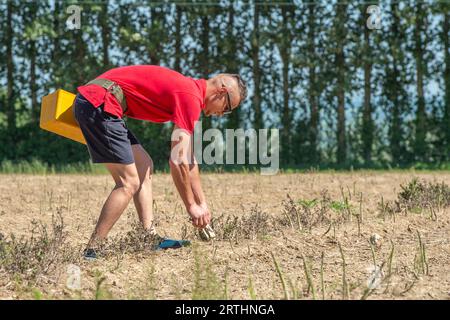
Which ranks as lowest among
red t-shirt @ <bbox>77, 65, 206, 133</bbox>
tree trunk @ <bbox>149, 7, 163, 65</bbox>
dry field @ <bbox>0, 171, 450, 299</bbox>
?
dry field @ <bbox>0, 171, 450, 299</bbox>

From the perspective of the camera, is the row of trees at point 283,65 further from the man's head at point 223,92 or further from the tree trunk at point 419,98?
the man's head at point 223,92

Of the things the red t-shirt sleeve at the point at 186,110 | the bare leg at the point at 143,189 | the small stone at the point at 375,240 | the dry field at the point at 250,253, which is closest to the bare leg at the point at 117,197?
the dry field at the point at 250,253

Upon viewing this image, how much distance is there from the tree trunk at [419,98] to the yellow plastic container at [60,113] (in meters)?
7.66

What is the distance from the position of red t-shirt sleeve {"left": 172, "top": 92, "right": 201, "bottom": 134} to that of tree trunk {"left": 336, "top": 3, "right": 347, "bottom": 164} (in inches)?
288

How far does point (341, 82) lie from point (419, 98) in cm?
130

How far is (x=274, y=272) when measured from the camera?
13.8 ft

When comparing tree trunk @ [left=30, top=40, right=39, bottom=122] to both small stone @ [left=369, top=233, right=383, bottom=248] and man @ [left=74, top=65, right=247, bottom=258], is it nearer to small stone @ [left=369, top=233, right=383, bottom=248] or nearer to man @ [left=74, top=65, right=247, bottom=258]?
man @ [left=74, top=65, right=247, bottom=258]

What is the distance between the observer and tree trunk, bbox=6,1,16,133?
11.5 metres

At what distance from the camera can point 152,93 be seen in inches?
174

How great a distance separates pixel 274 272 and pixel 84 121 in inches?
59.1

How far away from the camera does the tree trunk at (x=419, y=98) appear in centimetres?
1123

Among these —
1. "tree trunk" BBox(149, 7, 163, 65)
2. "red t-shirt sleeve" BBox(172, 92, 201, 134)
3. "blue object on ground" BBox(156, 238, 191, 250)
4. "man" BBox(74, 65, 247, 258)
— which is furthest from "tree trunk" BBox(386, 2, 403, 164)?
"red t-shirt sleeve" BBox(172, 92, 201, 134)
